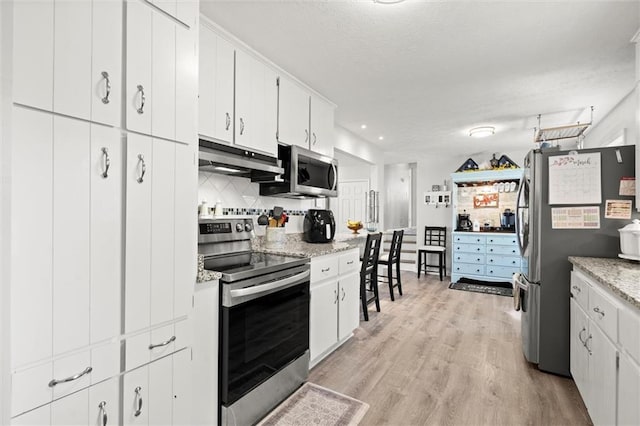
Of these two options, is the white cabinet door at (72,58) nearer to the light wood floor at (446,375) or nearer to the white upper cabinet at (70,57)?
the white upper cabinet at (70,57)

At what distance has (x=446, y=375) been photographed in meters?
2.38

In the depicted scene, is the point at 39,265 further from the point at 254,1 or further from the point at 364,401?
the point at 364,401

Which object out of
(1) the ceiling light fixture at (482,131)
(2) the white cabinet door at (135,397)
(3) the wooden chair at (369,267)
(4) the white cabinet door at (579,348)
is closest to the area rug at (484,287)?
(3) the wooden chair at (369,267)

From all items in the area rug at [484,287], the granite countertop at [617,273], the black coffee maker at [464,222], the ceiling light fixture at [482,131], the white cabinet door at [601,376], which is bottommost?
the area rug at [484,287]

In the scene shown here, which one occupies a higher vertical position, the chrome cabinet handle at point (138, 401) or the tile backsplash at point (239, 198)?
the tile backsplash at point (239, 198)

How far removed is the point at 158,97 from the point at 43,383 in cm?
113

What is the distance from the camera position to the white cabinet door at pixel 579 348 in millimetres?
1851

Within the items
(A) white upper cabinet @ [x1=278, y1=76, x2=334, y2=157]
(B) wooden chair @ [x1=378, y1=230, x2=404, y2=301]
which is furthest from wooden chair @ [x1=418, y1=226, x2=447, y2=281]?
(A) white upper cabinet @ [x1=278, y1=76, x2=334, y2=157]

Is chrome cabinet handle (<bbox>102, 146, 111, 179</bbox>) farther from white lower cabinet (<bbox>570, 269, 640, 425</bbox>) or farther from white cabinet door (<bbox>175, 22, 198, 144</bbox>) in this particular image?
white lower cabinet (<bbox>570, 269, 640, 425</bbox>)

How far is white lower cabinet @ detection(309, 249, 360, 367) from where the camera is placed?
241cm

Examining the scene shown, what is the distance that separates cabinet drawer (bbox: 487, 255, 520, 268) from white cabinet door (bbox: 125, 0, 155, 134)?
18.5 ft

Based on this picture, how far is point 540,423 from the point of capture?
1.83 metres

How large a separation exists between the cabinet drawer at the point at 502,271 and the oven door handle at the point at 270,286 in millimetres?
4426

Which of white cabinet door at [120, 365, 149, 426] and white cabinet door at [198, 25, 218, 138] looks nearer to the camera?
white cabinet door at [120, 365, 149, 426]
